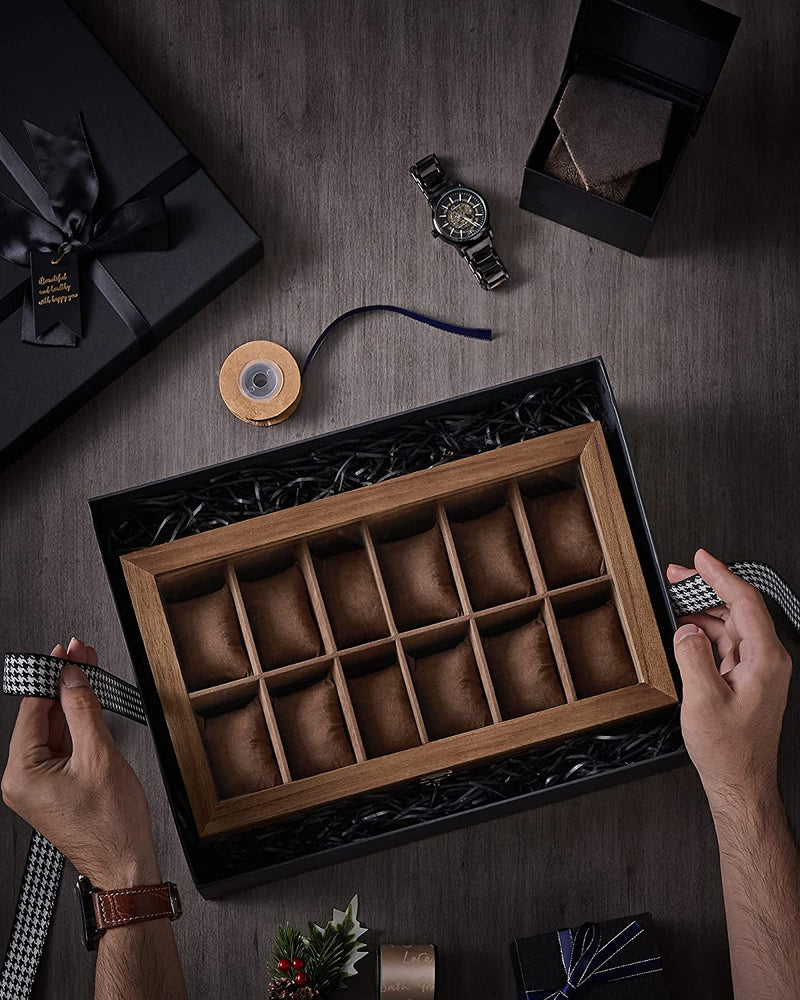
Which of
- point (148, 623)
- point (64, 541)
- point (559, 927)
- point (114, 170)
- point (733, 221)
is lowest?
point (559, 927)

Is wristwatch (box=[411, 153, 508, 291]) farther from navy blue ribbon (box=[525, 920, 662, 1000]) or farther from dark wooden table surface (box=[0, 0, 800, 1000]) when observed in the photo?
navy blue ribbon (box=[525, 920, 662, 1000])

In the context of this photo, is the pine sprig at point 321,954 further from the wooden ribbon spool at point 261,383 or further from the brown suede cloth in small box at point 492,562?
the wooden ribbon spool at point 261,383

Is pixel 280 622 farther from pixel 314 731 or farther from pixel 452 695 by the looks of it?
pixel 452 695

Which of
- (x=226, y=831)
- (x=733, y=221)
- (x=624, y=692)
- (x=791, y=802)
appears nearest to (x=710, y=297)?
(x=733, y=221)

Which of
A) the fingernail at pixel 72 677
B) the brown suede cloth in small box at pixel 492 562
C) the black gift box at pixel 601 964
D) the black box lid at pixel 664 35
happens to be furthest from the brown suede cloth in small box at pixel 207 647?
the black box lid at pixel 664 35

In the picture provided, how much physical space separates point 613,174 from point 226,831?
3.76 feet

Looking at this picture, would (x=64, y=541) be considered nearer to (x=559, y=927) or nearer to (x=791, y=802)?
(x=559, y=927)

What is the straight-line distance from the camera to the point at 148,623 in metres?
1.26

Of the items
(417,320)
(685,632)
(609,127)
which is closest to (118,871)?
(685,632)

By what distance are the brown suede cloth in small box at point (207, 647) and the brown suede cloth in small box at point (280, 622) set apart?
1.3 inches

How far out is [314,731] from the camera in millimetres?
1303

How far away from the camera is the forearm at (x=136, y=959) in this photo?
3.94 ft

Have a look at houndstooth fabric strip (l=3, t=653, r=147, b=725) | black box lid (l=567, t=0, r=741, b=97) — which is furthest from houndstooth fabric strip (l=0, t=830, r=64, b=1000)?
black box lid (l=567, t=0, r=741, b=97)

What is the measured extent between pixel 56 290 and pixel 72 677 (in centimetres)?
65
